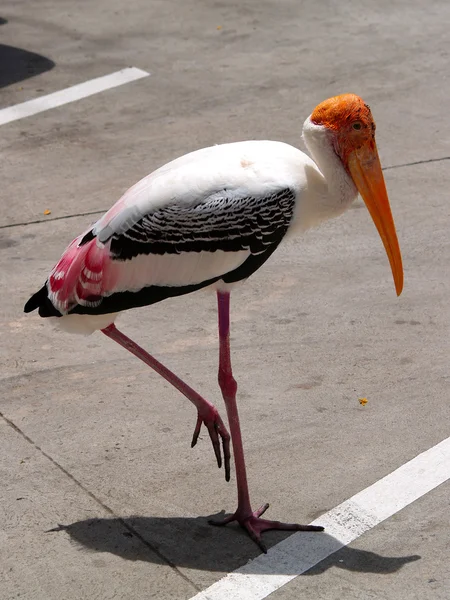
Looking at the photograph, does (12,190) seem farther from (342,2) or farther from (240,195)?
(342,2)

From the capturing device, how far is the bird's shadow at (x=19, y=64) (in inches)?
382

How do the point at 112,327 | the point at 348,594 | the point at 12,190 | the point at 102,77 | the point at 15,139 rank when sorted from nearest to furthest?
the point at 348,594, the point at 112,327, the point at 12,190, the point at 15,139, the point at 102,77

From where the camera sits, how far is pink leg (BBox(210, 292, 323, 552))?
4.53m

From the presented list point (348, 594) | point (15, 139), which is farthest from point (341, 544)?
point (15, 139)

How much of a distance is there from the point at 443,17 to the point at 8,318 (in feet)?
20.8

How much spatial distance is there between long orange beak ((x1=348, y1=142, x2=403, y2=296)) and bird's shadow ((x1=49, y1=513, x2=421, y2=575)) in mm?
1064

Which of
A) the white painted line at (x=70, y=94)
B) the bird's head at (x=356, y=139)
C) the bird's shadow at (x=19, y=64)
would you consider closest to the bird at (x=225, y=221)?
the bird's head at (x=356, y=139)

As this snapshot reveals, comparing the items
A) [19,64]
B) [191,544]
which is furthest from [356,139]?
[19,64]

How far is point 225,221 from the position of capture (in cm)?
433

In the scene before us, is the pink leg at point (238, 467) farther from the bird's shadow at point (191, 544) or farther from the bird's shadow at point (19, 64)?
the bird's shadow at point (19, 64)

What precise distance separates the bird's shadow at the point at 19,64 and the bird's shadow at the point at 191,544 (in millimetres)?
5811

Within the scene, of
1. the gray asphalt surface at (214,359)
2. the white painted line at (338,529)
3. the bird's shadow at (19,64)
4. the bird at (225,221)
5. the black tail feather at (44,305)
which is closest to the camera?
the white painted line at (338,529)

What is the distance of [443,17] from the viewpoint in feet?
35.6

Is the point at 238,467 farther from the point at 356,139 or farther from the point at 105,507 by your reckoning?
the point at 356,139
